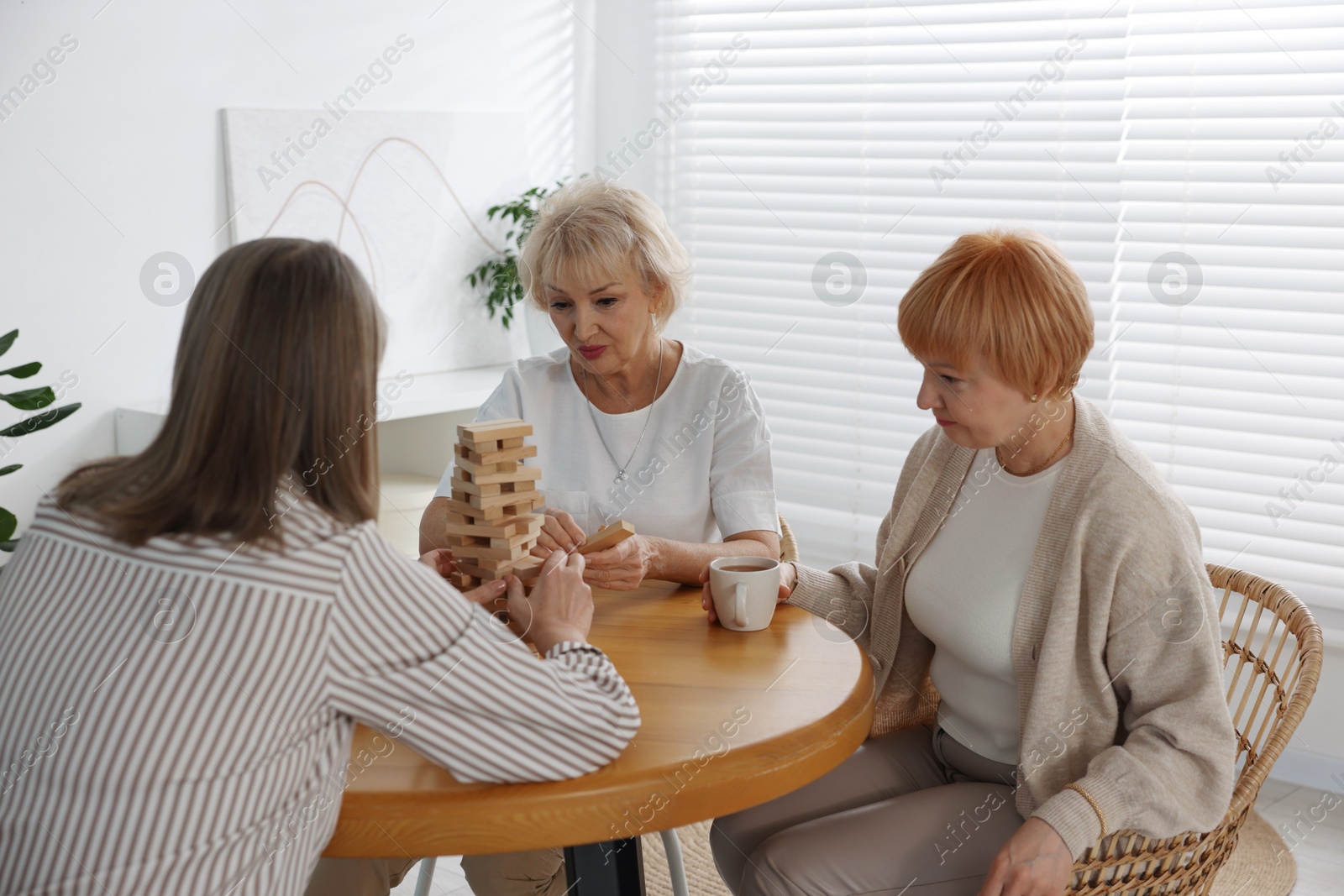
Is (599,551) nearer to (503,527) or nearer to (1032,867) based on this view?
(503,527)

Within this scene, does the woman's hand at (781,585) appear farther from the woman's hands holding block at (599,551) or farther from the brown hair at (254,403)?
the brown hair at (254,403)

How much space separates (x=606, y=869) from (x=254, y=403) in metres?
0.77

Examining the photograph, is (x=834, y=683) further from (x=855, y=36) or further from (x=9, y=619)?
(x=855, y=36)

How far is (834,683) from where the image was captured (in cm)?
145

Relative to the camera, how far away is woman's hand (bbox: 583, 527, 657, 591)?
176 cm

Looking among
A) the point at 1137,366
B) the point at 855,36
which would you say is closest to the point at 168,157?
the point at 855,36

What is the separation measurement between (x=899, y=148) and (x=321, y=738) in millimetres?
3073

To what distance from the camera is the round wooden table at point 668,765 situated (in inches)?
45.2

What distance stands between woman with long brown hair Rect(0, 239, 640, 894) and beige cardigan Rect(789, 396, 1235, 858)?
0.65 meters

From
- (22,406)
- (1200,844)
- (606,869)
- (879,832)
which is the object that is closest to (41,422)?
(22,406)

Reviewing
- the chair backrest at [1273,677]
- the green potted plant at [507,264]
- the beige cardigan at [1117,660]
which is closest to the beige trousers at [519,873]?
the beige cardigan at [1117,660]

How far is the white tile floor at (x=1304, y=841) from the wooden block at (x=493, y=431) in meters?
1.36

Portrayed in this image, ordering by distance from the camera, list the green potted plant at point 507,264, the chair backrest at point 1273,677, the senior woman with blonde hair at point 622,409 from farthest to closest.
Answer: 1. the green potted plant at point 507,264
2. the senior woman with blonde hair at point 622,409
3. the chair backrest at point 1273,677

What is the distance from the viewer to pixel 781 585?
176 centimetres
